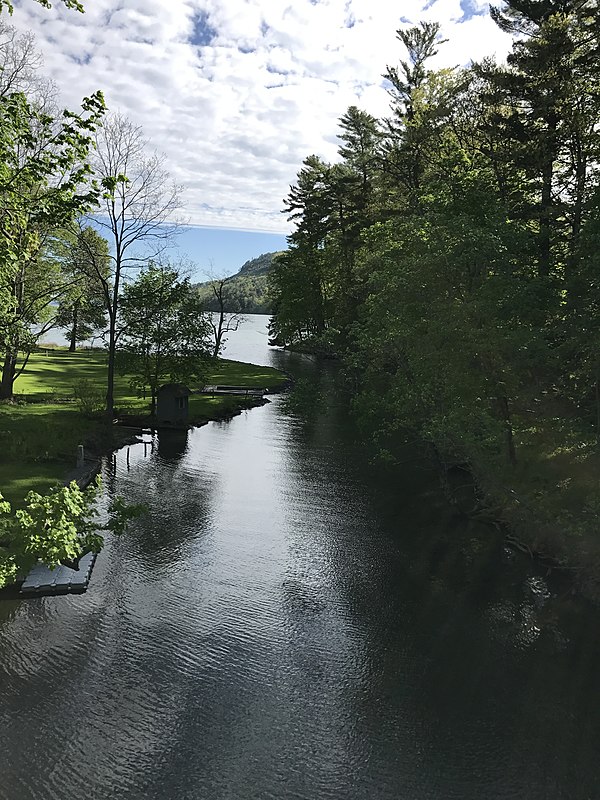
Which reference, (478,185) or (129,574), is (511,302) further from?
(129,574)

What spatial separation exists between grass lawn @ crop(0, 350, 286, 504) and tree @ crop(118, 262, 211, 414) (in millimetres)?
2133

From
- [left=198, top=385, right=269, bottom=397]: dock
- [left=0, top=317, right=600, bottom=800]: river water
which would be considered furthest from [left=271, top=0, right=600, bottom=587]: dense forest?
[left=198, top=385, right=269, bottom=397]: dock

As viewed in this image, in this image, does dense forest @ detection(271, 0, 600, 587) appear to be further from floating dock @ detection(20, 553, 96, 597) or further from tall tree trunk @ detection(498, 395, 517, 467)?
floating dock @ detection(20, 553, 96, 597)

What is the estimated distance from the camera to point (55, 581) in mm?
16062

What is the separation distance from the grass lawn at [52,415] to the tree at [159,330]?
2.13 m

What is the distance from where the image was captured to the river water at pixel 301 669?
32.9 ft

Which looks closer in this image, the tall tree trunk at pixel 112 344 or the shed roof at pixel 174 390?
the tall tree trunk at pixel 112 344

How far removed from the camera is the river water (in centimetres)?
1002

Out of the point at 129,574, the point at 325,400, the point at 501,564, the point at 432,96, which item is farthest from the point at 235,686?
the point at 432,96

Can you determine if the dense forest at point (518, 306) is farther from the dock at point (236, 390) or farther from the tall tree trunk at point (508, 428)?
the dock at point (236, 390)

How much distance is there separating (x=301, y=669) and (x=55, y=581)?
7.40 metres

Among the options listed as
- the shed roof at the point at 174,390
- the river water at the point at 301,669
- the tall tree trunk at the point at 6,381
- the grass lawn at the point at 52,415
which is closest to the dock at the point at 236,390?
the grass lawn at the point at 52,415

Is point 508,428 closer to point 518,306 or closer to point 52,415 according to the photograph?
point 518,306

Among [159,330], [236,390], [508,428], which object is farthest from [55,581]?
[236,390]
